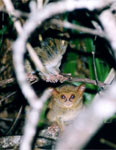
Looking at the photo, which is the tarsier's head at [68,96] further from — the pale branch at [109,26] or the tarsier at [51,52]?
the pale branch at [109,26]

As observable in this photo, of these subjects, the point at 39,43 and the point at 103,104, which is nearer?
the point at 103,104

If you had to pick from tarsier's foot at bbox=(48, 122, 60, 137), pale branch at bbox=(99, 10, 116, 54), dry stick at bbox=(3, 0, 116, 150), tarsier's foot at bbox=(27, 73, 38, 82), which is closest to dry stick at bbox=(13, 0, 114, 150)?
dry stick at bbox=(3, 0, 116, 150)

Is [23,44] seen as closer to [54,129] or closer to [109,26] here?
[109,26]

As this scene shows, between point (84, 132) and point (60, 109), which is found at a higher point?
point (84, 132)

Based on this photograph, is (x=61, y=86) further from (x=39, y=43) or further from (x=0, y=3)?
(x=0, y=3)

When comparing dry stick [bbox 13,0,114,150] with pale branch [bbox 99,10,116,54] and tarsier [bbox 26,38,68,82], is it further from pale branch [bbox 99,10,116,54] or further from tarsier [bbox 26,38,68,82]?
tarsier [bbox 26,38,68,82]

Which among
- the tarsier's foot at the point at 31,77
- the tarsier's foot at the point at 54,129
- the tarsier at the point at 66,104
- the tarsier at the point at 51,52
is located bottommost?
the tarsier's foot at the point at 54,129

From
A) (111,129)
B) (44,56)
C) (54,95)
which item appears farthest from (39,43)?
(111,129)

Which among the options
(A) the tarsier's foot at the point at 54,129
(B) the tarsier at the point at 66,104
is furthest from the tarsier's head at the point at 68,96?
(A) the tarsier's foot at the point at 54,129
